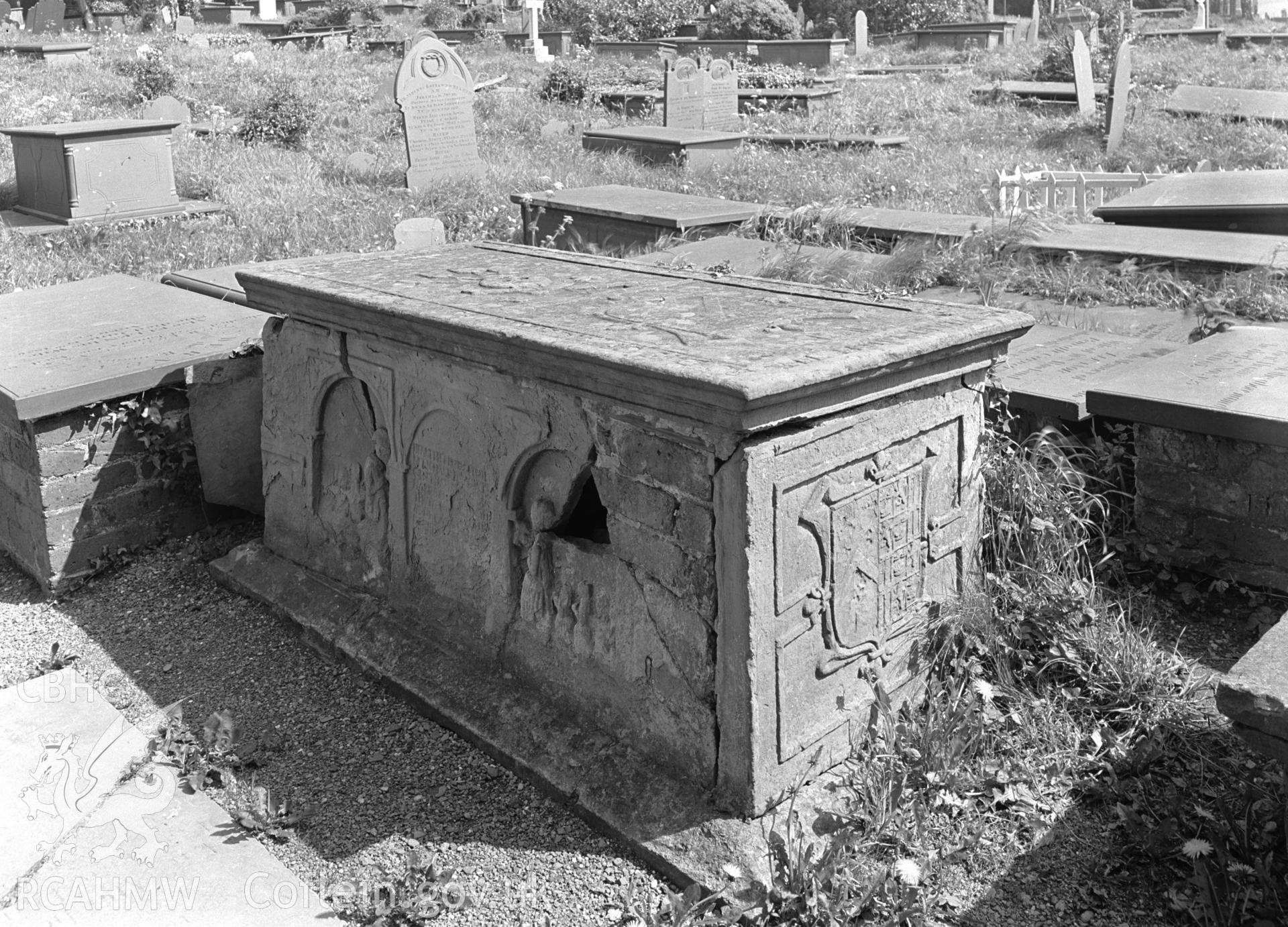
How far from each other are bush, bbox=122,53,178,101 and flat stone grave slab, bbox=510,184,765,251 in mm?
9766

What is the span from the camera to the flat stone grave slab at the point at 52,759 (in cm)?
290

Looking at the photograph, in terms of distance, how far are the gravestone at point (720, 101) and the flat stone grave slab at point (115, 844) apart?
13.0 meters

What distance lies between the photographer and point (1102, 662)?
2.98m

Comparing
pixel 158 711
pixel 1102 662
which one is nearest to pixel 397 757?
pixel 158 711

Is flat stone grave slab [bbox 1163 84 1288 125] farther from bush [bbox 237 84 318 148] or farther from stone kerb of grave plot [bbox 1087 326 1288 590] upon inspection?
stone kerb of grave plot [bbox 1087 326 1288 590]

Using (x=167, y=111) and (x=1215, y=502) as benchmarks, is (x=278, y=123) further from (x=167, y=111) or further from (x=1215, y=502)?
(x=1215, y=502)

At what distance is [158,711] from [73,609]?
3.00 feet

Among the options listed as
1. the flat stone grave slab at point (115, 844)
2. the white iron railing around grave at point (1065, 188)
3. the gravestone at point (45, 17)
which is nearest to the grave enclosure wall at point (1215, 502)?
the flat stone grave slab at point (115, 844)

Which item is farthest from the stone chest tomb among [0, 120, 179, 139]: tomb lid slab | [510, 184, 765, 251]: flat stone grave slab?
[0, 120, 179, 139]: tomb lid slab

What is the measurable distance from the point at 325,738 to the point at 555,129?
12.6 m

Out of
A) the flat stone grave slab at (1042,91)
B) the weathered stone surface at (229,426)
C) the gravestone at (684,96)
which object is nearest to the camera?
the weathered stone surface at (229,426)

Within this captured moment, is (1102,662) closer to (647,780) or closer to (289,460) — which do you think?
(647,780)

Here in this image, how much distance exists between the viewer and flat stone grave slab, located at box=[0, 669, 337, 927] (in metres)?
2.63

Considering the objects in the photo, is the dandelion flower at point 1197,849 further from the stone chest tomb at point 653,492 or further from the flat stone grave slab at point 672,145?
the flat stone grave slab at point 672,145
